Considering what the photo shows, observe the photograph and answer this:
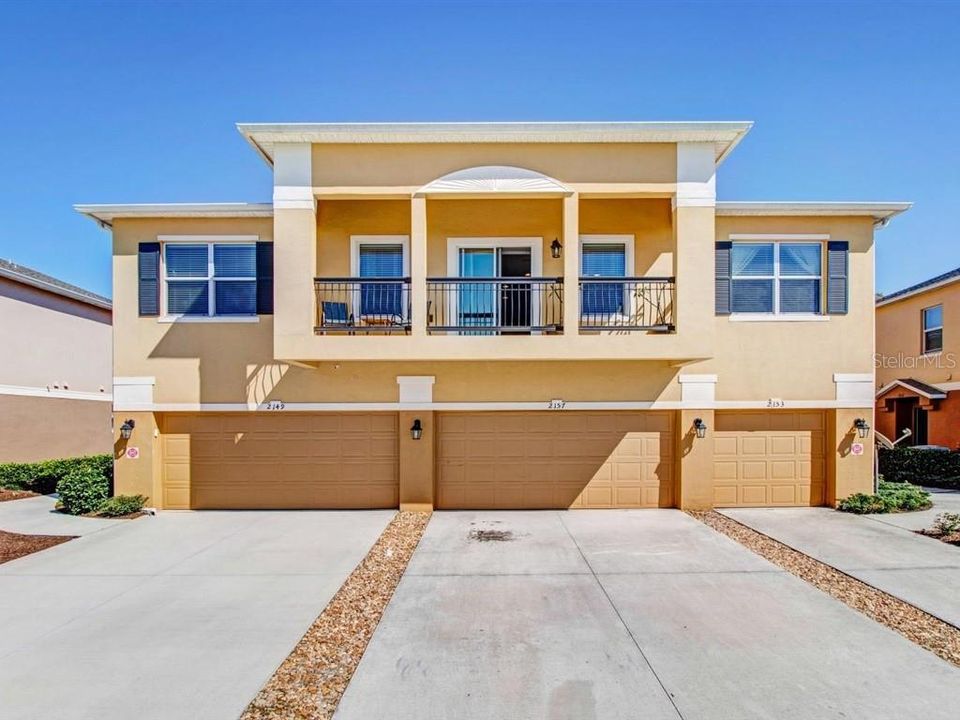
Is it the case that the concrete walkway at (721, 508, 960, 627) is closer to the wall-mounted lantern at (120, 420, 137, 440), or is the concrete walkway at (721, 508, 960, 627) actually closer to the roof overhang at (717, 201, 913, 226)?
the roof overhang at (717, 201, 913, 226)

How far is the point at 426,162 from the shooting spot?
28.7 feet

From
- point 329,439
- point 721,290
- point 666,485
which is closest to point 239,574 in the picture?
point 329,439

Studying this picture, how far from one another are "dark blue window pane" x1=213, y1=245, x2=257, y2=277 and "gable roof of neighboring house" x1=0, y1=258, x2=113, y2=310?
7.85 meters

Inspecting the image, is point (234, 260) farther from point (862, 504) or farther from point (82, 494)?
point (862, 504)

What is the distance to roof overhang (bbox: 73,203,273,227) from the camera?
9.37m

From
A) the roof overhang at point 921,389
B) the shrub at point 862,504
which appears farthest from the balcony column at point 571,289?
the roof overhang at point 921,389

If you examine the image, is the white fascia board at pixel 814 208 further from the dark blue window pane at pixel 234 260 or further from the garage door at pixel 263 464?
the dark blue window pane at pixel 234 260

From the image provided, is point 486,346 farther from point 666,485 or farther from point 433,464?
point 666,485

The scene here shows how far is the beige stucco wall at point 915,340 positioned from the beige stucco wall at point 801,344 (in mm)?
7602

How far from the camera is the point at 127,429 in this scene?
9500mm

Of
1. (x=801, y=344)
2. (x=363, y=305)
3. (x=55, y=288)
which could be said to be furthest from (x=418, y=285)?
(x=55, y=288)

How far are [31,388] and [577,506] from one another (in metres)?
14.7

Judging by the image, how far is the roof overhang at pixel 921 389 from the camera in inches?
566

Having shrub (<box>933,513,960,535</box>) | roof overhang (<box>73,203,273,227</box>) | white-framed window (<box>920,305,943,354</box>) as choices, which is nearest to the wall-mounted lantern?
roof overhang (<box>73,203,273,227</box>)
